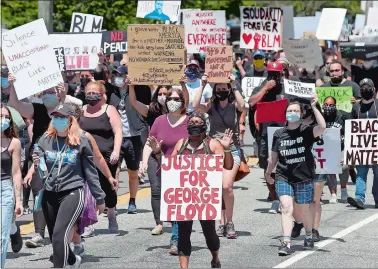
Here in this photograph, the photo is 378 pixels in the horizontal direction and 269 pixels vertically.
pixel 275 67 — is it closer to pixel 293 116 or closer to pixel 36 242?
pixel 293 116

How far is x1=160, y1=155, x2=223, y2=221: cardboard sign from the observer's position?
10867mm

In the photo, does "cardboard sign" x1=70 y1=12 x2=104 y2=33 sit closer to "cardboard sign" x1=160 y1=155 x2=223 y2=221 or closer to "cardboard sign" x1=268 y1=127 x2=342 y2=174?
"cardboard sign" x1=268 y1=127 x2=342 y2=174

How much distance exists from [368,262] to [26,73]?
423cm

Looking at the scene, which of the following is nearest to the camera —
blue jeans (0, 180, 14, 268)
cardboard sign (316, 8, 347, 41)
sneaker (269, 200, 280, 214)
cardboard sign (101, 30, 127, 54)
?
Answer: blue jeans (0, 180, 14, 268)

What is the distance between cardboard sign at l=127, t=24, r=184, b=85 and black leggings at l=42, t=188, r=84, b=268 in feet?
12.2

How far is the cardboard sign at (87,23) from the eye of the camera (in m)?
22.5

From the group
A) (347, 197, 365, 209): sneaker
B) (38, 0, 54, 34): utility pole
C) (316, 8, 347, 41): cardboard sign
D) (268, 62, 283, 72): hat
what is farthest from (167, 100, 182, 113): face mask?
(316, 8, 347, 41): cardboard sign

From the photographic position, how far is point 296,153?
41.4ft

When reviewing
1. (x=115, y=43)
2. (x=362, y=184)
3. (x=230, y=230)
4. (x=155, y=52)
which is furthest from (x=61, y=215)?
(x=115, y=43)

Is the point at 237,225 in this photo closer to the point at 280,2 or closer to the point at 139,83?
the point at 139,83

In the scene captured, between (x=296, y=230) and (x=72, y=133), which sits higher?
(x=72, y=133)

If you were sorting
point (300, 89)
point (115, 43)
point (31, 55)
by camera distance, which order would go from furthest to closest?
point (115, 43) < point (300, 89) < point (31, 55)

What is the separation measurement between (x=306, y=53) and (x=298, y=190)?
10.4 metres

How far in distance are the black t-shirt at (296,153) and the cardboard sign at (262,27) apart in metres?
9.90
